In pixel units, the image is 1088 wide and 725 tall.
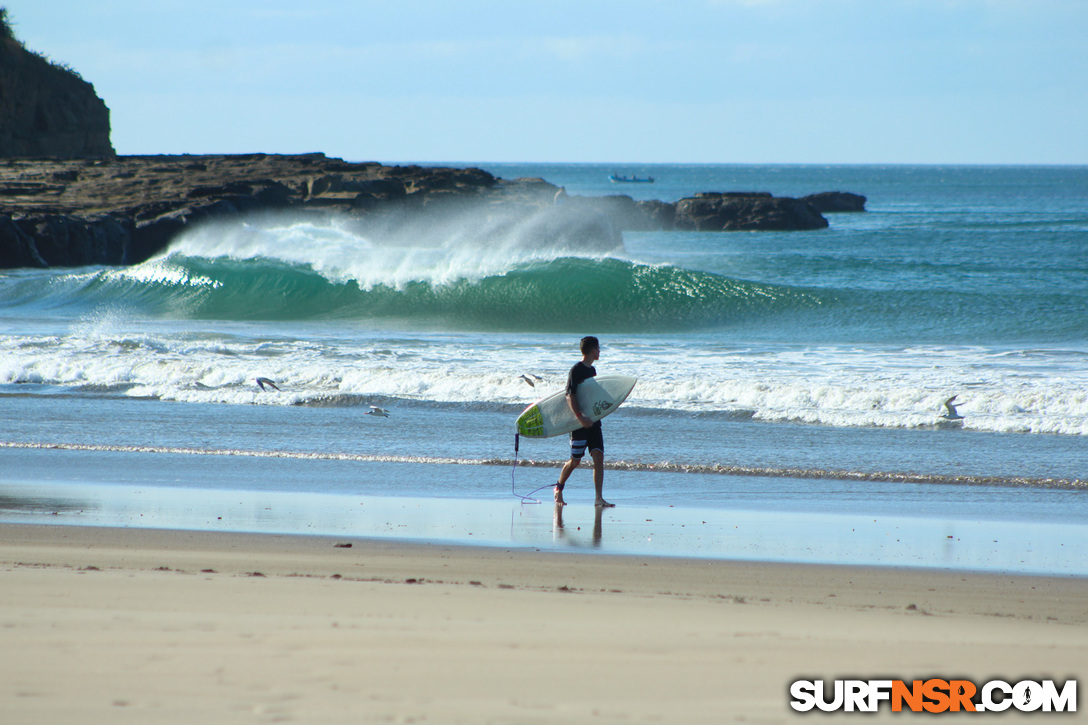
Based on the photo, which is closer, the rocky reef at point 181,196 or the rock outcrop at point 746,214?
the rocky reef at point 181,196

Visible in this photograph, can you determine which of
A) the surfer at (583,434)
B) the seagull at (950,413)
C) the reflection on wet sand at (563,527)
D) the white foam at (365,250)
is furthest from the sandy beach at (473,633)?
the white foam at (365,250)

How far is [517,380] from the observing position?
40.8 ft

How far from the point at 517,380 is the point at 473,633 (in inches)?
339

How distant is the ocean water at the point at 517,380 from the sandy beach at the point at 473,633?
856 mm

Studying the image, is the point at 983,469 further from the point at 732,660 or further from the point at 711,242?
the point at 711,242

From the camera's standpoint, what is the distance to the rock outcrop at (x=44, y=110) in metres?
41.7

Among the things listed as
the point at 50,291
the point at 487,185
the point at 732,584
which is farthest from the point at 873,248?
the point at 732,584

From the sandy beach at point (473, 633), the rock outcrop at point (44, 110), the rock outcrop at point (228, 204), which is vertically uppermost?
the rock outcrop at point (44, 110)

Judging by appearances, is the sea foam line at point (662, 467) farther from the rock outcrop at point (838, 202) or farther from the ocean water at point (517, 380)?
the rock outcrop at point (838, 202)

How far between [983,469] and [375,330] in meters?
13.7

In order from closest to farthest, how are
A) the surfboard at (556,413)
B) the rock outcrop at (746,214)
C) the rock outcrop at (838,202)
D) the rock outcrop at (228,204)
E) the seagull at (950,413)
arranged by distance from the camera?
the surfboard at (556,413) → the seagull at (950,413) → the rock outcrop at (228,204) → the rock outcrop at (746,214) → the rock outcrop at (838,202)

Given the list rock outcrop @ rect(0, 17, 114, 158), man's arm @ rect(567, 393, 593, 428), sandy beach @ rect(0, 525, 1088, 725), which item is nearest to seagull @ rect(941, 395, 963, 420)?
man's arm @ rect(567, 393, 593, 428)

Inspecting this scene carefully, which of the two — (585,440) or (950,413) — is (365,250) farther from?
(585,440)

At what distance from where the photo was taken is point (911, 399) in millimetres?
11180
